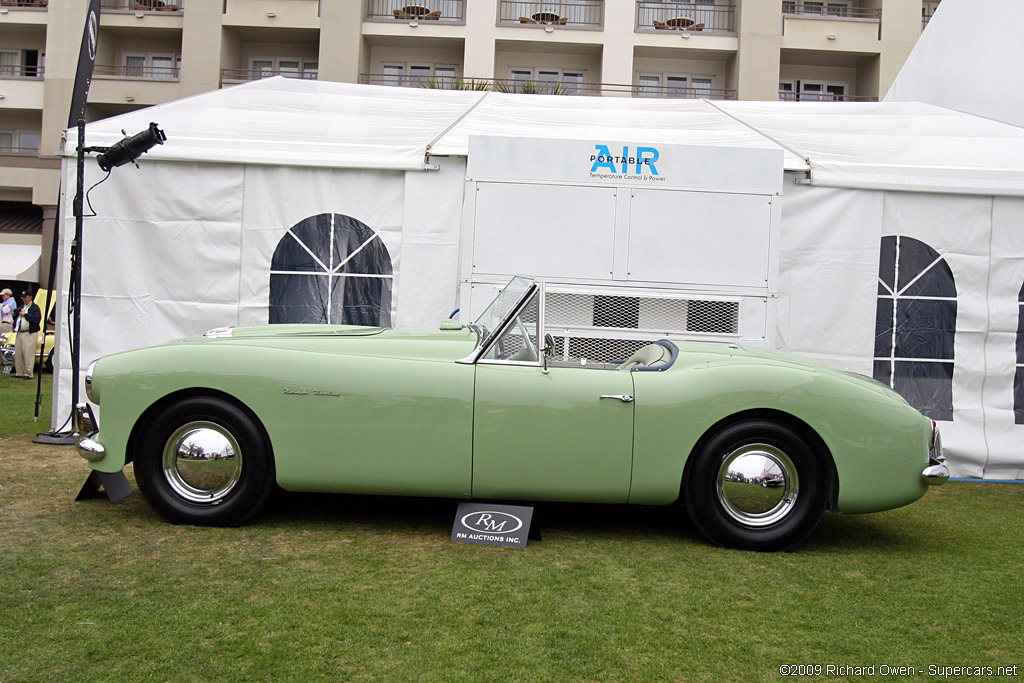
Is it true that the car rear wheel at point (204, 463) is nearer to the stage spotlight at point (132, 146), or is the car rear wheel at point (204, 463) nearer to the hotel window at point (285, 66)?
the stage spotlight at point (132, 146)

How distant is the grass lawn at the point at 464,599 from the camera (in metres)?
2.76

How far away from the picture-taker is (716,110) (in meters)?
9.22

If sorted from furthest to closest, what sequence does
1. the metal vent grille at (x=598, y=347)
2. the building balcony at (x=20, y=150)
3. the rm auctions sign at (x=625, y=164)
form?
the building balcony at (x=20, y=150) < the rm auctions sign at (x=625, y=164) < the metal vent grille at (x=598, y=347)

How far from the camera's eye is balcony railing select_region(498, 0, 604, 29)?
27.4 metres

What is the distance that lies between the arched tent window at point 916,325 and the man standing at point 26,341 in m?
12.5

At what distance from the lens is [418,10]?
2778cm

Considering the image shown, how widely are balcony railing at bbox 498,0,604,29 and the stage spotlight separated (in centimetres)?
2289

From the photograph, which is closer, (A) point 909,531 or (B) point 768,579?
(B) point 768,579

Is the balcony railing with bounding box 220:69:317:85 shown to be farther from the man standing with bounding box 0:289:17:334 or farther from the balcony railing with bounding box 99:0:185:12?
the man standing with bounding box 0:289:17:334

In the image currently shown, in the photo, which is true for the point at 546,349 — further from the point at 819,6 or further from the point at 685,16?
the point at 819,6

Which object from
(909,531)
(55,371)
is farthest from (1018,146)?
(55,371)

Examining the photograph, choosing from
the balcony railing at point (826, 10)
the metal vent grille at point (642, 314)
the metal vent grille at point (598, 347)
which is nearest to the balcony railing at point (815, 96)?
the balcony railing at point (826, 10)

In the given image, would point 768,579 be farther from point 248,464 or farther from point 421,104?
point 421,104

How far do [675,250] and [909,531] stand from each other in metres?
2.59
